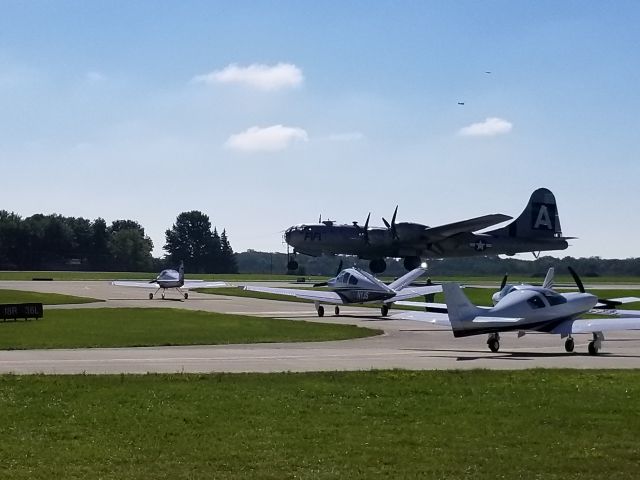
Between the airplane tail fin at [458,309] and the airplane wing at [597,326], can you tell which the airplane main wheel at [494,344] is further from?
the airplane tail fin at [458,309]

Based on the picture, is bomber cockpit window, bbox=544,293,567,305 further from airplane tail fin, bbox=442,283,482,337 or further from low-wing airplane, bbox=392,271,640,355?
airplane tail fin, bbox=442,283,482,337

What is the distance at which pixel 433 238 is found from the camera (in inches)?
2936

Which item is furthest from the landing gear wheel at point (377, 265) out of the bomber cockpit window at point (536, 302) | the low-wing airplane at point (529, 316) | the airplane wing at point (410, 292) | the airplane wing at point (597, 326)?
the bomber cockpit window at point (536, 302)

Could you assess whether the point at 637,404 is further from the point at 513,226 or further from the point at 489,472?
the point at 513,226

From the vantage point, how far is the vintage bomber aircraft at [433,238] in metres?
71.6

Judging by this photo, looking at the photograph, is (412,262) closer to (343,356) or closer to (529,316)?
(529,316)

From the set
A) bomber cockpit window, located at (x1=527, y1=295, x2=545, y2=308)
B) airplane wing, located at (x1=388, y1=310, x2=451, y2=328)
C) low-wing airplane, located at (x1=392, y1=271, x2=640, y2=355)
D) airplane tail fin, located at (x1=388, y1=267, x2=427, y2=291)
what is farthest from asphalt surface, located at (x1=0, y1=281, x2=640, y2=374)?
airplane tail fin, located at (x1=388, y1=267, x2=427, y2=291)

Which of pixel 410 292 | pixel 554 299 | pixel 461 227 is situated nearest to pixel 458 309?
pixel 554 299

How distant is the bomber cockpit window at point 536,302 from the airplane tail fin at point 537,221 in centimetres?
4992

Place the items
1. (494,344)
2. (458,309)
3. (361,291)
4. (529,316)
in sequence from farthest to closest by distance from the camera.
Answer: (361,291) < (494,344) < (529,316) < (458,309)

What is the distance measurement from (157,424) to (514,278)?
107 meters

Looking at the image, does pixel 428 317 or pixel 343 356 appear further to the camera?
pixel 428 317

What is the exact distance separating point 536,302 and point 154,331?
15.0m

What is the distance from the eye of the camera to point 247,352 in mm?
27422
